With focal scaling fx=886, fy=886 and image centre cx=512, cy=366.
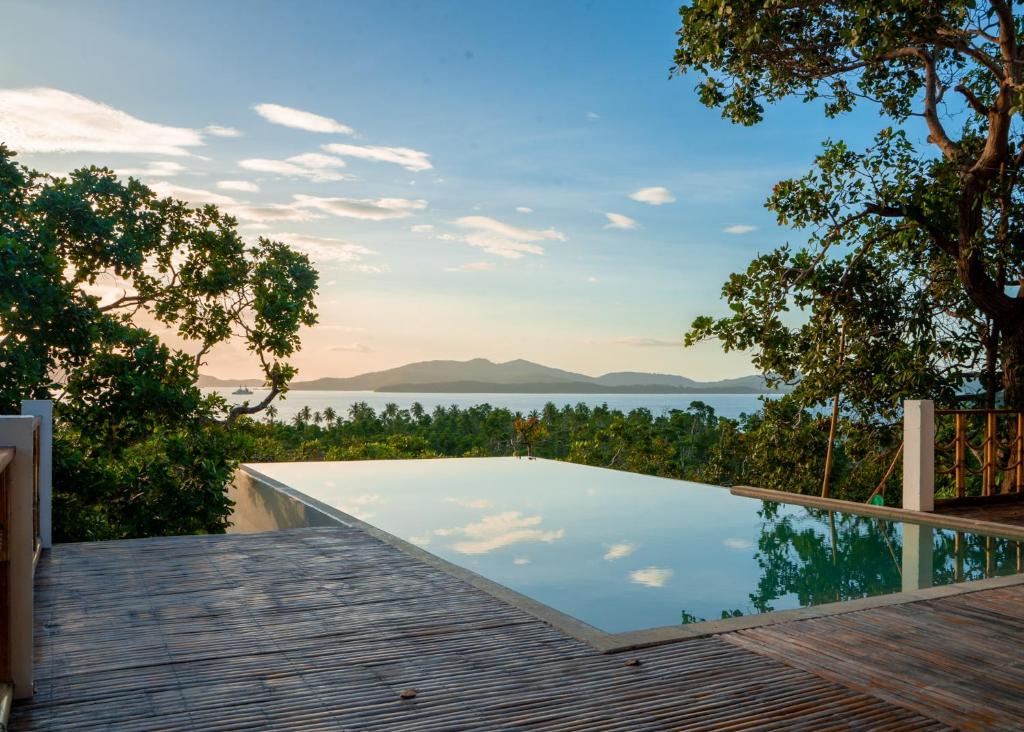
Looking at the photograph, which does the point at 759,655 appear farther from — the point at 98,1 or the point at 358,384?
the point at 358,384

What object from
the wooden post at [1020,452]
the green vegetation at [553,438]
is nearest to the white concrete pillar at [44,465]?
the green vegetation at [553,438]

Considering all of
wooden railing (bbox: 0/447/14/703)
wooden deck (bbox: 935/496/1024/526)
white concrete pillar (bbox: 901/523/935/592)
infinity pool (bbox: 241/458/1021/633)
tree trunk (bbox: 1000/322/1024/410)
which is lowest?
infinity pool (bbox: 241/458/1021/633)

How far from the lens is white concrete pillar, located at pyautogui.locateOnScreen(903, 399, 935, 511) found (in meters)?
7.55

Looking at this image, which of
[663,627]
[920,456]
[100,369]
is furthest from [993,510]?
[100,369]

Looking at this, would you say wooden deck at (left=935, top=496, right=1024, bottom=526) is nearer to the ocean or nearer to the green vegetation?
the ocean

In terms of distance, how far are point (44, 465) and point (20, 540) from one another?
2.97 metres

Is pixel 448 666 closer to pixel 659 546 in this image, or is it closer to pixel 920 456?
pixel 659 546

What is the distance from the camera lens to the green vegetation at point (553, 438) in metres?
17.9

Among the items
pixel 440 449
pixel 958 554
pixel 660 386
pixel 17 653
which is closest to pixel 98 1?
pixel 17 653

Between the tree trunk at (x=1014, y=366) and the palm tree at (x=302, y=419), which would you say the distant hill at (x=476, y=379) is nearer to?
the palm tree at (x=302, y=419)

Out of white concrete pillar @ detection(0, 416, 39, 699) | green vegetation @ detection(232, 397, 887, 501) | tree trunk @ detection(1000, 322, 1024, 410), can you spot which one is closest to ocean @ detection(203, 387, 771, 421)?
green vegetation @ detection(232, 397, 887, 501)

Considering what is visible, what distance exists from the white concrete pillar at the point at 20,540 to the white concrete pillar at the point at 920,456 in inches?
266

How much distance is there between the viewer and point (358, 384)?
184ft

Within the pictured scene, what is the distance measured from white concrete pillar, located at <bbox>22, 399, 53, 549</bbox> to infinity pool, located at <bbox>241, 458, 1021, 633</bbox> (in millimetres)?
2909
